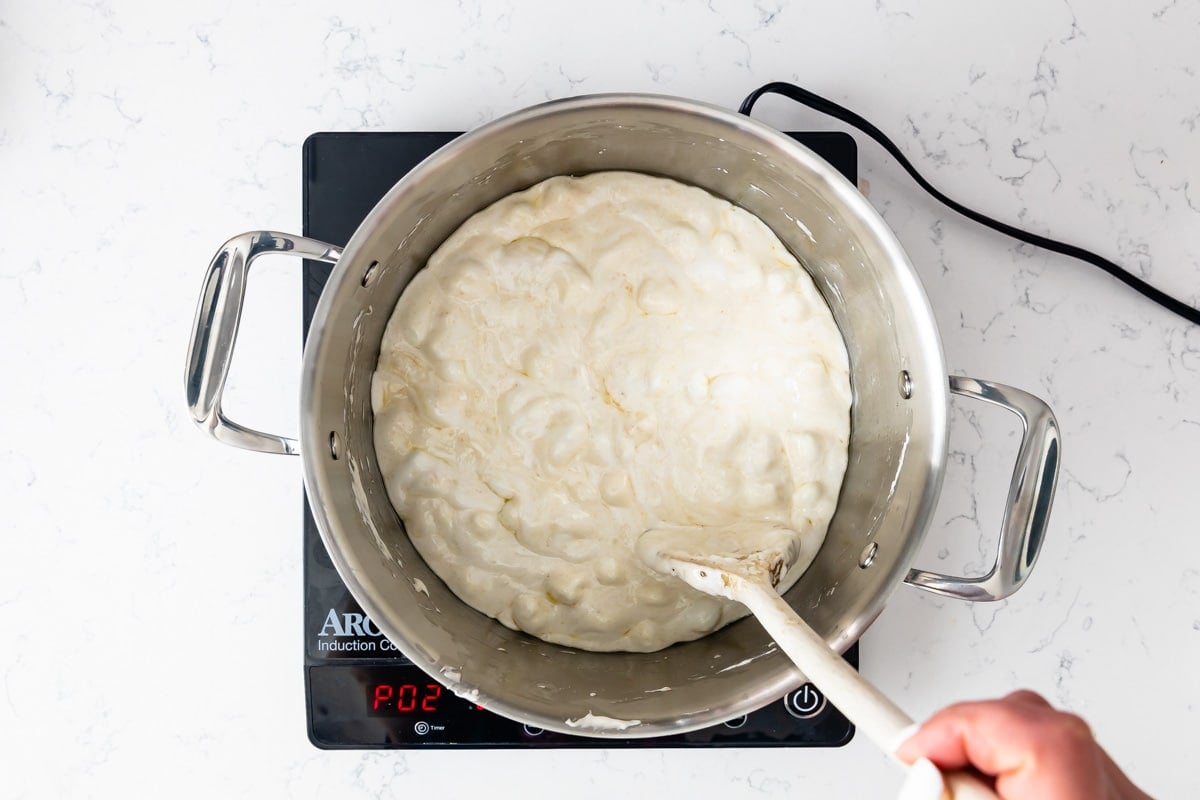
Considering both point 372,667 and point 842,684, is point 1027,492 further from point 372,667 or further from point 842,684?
point 372,667

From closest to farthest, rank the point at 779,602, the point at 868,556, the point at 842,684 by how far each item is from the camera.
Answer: the point at 842,684 → the point at 779,602 → the point at 868,556

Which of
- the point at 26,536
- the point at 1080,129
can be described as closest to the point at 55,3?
the point at 26,536

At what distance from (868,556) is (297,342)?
730 millimetres

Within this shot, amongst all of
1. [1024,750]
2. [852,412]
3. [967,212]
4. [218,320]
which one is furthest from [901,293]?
[218,320]

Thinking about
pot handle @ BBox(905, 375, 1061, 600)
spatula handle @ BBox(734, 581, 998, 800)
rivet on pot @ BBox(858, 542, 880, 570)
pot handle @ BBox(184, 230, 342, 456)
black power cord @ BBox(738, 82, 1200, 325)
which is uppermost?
black power cord @ BBox(738, 82, 1200, 325)

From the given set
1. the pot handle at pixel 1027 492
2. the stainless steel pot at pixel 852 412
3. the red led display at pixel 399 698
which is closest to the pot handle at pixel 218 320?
the stainless steel pot at pixel 852 412

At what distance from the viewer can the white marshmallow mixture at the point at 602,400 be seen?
96cm

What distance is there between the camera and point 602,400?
980mm

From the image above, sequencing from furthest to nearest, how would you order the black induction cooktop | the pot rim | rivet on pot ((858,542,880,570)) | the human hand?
the black induction cooktop
rivet on pot ((858,542,880,570))
the pot rim
the human hand

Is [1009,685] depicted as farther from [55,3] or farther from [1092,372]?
[55,3]

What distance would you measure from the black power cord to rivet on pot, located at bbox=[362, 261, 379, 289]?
1.58ft

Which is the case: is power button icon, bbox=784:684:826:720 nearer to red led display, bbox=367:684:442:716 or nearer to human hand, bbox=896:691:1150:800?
red led display, bbox=367:684:442:716

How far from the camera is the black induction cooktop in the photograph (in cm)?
102

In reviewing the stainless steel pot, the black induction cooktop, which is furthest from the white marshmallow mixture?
the black induction cooktop
